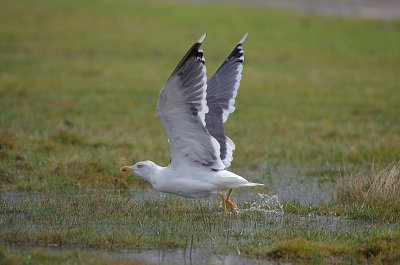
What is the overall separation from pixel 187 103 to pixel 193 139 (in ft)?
1.98

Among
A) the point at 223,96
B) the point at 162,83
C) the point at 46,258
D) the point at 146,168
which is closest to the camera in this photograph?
the point at 46,258

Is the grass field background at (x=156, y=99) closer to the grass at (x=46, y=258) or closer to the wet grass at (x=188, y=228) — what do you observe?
the wet grass at (x=188, y=228)

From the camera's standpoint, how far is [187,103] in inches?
306

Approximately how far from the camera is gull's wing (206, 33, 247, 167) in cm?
907

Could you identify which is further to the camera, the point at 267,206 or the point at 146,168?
the point at 267,206

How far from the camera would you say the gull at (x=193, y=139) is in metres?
7.71

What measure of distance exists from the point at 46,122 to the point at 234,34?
18361 mm

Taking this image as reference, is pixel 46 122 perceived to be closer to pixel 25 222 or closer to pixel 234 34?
pixel 25 222

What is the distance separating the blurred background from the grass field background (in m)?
0.05

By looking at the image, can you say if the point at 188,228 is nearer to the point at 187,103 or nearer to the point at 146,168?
the point at 146,168

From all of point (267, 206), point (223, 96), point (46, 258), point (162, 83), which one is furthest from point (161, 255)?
point (162, 83)

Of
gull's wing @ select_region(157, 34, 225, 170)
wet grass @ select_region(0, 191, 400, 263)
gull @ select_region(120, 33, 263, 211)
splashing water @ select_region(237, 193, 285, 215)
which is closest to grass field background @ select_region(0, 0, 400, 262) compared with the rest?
wet grass @ select_region(0, 191, 400, 263)

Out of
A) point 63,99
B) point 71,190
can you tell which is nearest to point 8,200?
point 71,190

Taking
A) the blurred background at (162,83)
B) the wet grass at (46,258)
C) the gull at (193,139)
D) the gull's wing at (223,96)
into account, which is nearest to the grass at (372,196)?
the gull at (193,139)
